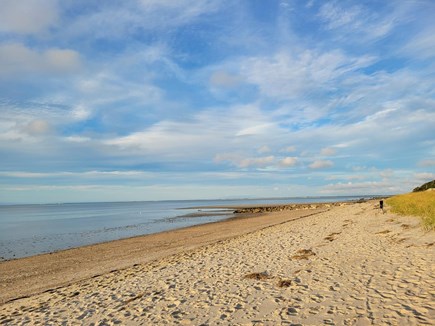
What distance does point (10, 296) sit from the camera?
13.1m

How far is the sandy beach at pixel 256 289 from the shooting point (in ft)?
25.1

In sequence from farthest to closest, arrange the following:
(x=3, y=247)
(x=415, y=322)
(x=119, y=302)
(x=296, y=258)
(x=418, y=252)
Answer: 1. (x=3, y=247)
2. (x=296, y=258)
3. (x=418, y=252)
4. (x=119, y=302)
5. (x=415, y=322)

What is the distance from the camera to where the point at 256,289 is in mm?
9820

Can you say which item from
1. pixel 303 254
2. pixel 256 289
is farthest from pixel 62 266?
pixel 256 289

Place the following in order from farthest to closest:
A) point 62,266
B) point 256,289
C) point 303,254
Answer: point 62,266, point 303,254, point 256,289

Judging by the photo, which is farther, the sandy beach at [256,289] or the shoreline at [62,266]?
the shoreline at [62,266]

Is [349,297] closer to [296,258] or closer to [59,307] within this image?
[296,258]

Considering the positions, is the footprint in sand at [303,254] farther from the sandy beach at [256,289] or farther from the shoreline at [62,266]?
the shoreline at [62,266]

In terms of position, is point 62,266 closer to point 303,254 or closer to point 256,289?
point 303,254

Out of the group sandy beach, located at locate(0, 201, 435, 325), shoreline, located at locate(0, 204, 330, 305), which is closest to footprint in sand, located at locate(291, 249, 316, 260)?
sandy beach, located at locate(0, 201, 435, 325)

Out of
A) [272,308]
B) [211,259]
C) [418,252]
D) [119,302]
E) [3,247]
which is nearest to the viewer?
[272,308]

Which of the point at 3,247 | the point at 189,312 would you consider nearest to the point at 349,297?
the point at 189,312

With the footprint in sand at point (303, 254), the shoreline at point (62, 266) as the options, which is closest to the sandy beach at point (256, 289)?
the footprint in sand at point (303, 254)

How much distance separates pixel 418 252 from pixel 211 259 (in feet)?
27.6
